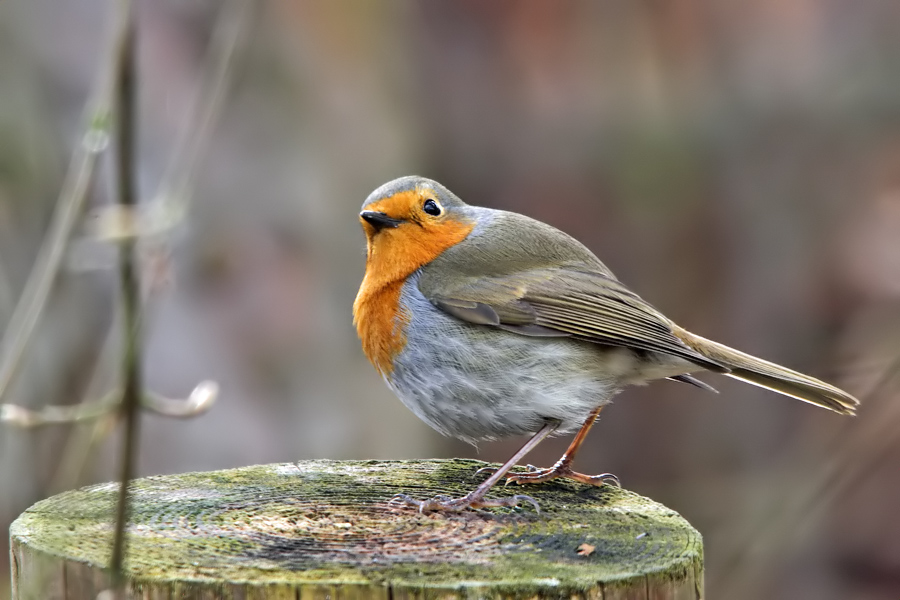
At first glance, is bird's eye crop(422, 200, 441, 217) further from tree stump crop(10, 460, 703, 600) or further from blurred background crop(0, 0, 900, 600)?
blurred background crop(0, 0, 900, 600)

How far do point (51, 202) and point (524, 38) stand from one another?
3715 mm

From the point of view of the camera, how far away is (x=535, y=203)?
27.9ft

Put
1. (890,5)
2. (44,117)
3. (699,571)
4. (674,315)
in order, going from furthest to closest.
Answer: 1. (674,315)
2. (890,5)
3. (44,117)
4. (699,571)

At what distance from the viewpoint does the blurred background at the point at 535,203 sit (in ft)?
19.4

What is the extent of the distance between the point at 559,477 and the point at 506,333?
0.46 metres

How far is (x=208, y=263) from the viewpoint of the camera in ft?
20.0

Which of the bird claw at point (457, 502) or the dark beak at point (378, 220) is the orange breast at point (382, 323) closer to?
the dark beak at point (378, 220)

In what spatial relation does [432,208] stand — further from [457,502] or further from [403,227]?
[457,502]

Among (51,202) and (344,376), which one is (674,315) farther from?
(51,202)

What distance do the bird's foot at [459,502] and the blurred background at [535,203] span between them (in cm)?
159

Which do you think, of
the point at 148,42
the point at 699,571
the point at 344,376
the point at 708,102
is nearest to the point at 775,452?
the point at 708,102

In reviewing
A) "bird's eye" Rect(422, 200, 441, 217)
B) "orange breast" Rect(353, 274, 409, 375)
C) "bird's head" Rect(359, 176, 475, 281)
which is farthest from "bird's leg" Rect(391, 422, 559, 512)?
"bird's eye" Rect(422, 200, 441, 217)

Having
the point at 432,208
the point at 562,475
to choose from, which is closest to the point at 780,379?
the point at 562,475

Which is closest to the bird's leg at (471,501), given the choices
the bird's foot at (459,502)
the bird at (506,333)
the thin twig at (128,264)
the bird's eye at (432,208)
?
the bird's foot at (459,502)
